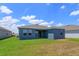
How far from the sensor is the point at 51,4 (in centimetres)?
588

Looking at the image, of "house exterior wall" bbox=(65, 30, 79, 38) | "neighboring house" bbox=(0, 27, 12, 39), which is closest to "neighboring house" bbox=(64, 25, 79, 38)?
"house exterior wall" bbox=(65, 30, 79, 38)

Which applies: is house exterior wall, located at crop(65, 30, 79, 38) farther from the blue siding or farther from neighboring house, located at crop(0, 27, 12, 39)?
neighboring house, located at crop(0, 27, 12, 39)

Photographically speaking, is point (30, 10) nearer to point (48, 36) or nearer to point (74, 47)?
point (48, 36)

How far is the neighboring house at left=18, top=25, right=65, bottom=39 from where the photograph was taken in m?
6.12

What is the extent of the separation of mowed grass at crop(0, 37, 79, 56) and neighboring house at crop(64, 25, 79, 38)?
0.33 feet

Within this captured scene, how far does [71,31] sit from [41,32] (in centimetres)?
61

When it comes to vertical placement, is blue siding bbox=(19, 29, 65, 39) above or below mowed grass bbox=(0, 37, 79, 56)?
above

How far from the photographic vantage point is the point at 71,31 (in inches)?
242

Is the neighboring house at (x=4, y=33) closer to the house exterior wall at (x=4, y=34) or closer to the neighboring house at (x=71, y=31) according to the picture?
the house exterior wall at (x=4, y=34)

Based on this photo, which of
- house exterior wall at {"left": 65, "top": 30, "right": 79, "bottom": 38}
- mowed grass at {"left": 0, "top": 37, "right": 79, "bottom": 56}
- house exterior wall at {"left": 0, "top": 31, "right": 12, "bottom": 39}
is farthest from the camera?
house exterior wall at {"left": 0, "top": 31, "right": 12, "bottom": 39}

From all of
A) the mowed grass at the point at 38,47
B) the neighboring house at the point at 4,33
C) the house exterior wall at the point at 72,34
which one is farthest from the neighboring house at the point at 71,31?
the neighboring house at the point at 4,33

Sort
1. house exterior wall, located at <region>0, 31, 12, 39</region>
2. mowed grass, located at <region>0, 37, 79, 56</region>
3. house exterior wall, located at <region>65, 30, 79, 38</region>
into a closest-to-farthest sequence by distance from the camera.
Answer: mowed grass, located at <region>0, 37, 79, 56</region>, house exterior wall, located at <region>65, 30, 79, 38</region>, house exterior wall, located at <region>0, 31, 12, 39</region>

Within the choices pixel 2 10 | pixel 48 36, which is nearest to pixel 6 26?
pixel 2 10

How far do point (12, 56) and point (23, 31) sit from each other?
623 millimetres
